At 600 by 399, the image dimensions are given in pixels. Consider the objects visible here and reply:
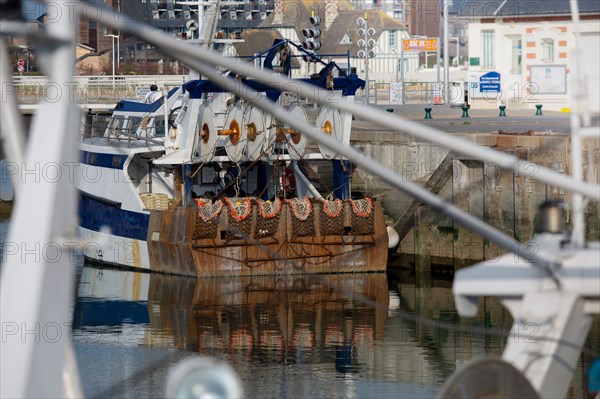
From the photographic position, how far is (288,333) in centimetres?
1861

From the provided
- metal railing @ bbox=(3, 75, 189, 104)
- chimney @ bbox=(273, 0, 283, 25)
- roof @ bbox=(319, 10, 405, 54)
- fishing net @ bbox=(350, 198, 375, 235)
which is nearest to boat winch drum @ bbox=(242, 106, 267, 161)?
fishing net @ bbox=(350, 198, 375, 235)

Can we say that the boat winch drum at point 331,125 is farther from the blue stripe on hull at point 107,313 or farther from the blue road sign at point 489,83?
the blue road sign at point 489,83

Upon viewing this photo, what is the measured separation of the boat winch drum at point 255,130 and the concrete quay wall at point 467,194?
3.48 metres

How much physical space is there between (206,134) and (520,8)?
28.0 feet

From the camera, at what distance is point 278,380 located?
590 inches

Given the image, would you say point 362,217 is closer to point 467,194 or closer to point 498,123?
point 467,194

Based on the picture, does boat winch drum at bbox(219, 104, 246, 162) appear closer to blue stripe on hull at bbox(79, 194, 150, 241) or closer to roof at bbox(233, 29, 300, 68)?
blue stripe on hull at bbox(79, 194, 150, 241)

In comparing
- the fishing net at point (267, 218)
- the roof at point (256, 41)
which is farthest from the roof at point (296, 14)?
the fishing net at point (267, 218)

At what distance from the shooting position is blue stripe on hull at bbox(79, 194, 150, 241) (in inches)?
965

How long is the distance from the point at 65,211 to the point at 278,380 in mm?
9175

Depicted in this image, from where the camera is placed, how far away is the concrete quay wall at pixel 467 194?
2258 centimetres

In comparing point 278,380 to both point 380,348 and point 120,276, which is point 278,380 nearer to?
point 380,348

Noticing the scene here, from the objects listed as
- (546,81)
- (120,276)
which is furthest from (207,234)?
(546,81)

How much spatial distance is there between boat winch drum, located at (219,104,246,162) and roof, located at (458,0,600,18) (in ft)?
19.6
